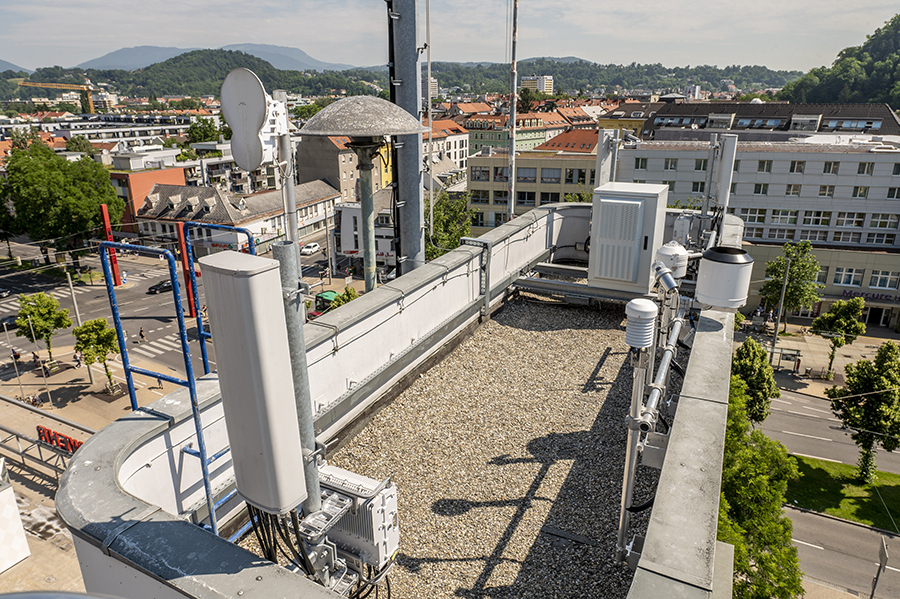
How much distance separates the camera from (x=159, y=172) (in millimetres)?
69188

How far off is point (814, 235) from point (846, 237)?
265 cm

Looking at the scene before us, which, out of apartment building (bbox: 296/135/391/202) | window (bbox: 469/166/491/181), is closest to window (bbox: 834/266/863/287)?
window (bbox: 469/166/491/181)

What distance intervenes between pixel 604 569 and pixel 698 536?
2.12m

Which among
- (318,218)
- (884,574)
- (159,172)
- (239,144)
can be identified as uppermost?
(239,144)

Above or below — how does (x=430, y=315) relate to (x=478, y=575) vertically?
above

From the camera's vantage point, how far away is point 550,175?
59906mm

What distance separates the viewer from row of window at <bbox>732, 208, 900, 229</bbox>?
4894cm

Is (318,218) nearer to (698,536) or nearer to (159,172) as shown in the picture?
(159,172)

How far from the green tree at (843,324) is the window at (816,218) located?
1492 cm

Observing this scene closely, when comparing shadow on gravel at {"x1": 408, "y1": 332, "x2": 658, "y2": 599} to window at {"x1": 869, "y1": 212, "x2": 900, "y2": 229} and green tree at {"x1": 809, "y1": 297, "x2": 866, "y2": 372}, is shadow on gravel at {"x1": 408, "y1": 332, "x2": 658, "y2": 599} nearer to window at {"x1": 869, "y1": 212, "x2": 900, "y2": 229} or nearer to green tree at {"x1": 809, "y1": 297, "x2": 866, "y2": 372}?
green tree at {"x1": 809, "y1": 297, "x2": 866, "y2": 372}

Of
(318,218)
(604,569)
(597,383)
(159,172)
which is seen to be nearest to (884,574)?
(597,383)

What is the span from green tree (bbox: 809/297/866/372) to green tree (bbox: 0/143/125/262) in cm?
6517

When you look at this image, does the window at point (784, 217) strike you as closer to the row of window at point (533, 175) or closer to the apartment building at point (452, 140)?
the row of window at point (533, 175)

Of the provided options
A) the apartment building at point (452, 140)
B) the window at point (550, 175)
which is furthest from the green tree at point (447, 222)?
the apartment building at point (452, 140)
